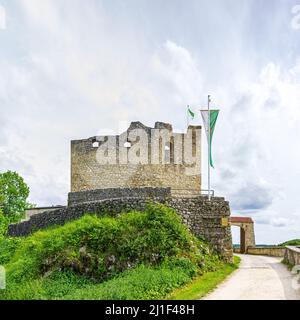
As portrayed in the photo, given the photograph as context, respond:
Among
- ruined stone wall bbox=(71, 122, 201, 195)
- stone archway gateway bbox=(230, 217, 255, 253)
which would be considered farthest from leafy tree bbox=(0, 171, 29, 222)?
stone archway gateway bbox=(230, 217, 255, 253)

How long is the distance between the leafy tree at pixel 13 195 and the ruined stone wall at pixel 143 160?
10997mm

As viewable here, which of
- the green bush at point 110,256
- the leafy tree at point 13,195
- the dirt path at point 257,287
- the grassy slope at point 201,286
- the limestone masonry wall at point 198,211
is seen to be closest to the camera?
the dirt path at point 257,287

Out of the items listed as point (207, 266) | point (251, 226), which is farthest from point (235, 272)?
point (251, 226)

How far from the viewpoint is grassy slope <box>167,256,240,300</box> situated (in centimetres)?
1127

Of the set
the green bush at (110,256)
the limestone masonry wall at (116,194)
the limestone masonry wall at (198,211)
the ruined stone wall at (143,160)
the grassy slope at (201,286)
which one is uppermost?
the ruined stone wall at (143,160)

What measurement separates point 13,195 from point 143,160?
15479mm

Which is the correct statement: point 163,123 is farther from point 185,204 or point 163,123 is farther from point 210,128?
point 185,204

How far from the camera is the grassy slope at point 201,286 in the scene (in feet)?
37.0

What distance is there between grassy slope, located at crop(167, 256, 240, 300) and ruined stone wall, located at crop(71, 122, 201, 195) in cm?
1173

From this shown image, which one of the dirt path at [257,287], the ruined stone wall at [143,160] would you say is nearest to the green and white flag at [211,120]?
the dirt path at [257,287]

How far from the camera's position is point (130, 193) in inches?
894

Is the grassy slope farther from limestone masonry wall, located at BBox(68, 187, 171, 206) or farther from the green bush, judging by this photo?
limestone masonry wall, located at BBox(68, 187, 171, 206)

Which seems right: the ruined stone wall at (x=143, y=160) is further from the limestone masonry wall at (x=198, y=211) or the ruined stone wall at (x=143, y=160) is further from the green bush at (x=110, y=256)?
the green bush at (x=110, y=256)
